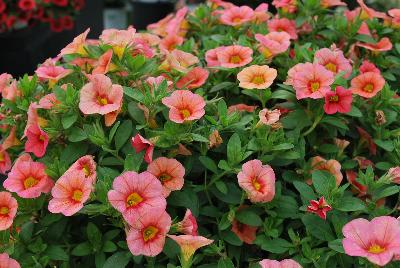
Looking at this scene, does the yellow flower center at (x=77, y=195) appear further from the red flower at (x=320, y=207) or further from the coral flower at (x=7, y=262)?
the red flower at (x=320, y=207)

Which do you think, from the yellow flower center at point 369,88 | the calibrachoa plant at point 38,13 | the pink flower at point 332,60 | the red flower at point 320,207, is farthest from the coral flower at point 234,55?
the calibrachoa plant at point 38,13

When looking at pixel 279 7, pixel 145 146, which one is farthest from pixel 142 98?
pixel 279 7

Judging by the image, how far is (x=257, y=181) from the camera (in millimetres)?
1034

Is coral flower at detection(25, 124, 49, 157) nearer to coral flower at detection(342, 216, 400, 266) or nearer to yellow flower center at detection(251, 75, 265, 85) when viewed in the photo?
yellow flower center at detection(251, 75, 265, 85)

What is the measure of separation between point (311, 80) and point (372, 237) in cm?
37

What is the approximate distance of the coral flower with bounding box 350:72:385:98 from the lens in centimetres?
123

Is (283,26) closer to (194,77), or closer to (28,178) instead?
(194,77)

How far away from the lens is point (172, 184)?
1021 millimetres

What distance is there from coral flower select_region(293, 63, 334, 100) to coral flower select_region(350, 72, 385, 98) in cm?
11

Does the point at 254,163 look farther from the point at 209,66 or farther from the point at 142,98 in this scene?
the point at 209,66

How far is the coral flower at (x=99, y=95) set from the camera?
3.53 ft

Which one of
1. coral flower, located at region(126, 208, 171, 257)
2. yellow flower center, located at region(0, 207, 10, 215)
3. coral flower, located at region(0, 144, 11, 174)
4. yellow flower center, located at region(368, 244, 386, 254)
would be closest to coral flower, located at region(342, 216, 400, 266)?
yellow flower center, located at region(368, 244, 386, 254)

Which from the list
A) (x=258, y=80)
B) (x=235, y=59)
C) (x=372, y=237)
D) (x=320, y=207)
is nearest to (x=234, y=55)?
(x=235, y=59)

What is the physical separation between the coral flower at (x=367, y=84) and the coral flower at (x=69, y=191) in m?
0.61
